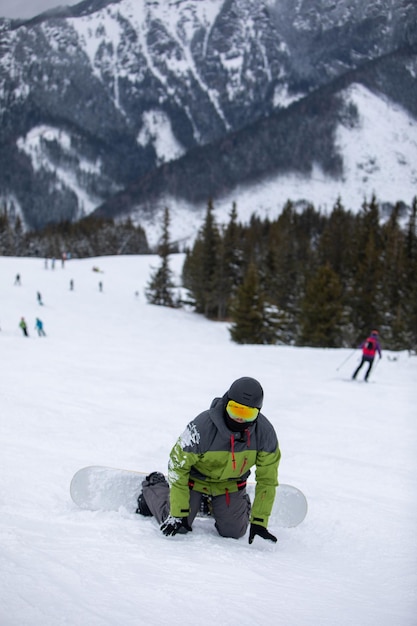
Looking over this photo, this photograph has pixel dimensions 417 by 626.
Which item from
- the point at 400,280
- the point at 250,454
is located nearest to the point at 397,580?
the point at 250,454

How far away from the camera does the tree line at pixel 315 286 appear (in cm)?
3253

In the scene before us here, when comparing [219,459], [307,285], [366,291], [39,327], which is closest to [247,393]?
[219,459]

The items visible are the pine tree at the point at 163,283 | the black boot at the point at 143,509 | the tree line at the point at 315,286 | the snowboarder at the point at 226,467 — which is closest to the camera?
the snowboarder at the point at 226,467

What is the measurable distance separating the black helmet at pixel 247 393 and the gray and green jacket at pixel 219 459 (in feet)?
0.88

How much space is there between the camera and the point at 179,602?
9.52 feet

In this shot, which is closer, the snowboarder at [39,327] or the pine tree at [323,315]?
the snowboarder at [39,327]

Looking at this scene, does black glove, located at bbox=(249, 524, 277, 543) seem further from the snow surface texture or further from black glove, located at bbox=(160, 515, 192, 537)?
black glove, located at bbox=(160, 515, 192, 537)

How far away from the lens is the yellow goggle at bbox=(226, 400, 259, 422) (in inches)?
149

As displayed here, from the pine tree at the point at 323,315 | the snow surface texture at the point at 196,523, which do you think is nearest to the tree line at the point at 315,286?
the pine tree at the point at 323,315

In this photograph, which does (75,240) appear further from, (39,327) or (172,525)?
(172,525)

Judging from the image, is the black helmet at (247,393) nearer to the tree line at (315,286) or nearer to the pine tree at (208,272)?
the tree line at (315,286)

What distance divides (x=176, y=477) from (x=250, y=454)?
0.66m

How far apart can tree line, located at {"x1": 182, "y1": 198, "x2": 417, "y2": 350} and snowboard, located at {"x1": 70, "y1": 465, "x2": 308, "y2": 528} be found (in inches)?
1060

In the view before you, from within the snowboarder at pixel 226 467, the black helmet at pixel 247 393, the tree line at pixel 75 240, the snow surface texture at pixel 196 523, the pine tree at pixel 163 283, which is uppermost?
the tree line at pixel 75 240
